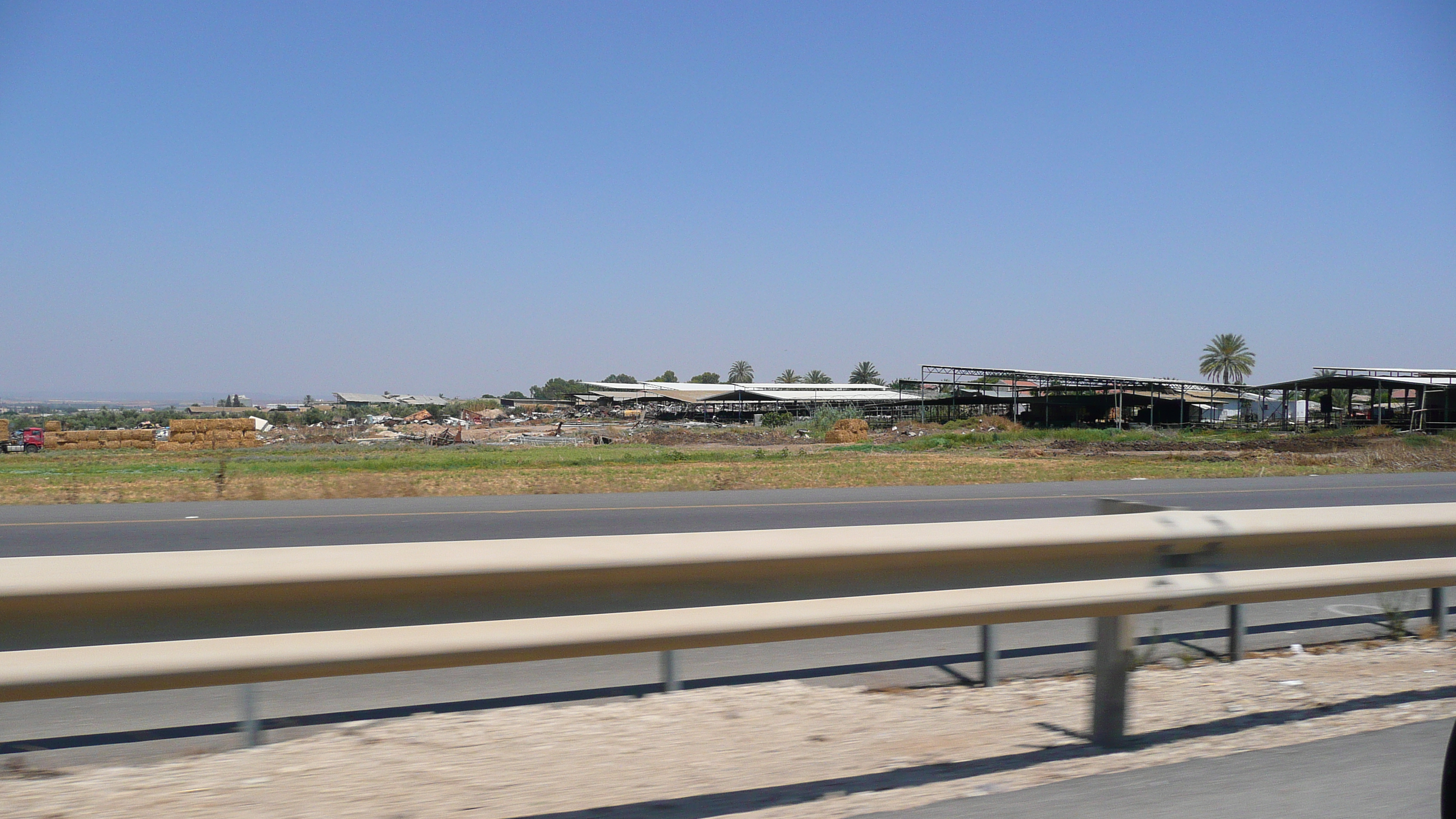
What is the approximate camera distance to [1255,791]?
371 cm

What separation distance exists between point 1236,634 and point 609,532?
304 inches

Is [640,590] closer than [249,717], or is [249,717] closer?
[640,590]

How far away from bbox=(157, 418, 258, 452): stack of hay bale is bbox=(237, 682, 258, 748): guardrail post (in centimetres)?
4149

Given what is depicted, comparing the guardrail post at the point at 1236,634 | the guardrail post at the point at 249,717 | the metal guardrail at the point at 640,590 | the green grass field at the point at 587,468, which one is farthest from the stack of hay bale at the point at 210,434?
the metal guardrail at the point at 640,590

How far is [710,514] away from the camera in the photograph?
14.7 m

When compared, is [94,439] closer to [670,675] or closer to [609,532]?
[609,532]

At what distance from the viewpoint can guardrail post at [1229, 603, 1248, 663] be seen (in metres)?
5.85

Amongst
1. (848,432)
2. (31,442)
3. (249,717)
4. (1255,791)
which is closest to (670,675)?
(249,717)

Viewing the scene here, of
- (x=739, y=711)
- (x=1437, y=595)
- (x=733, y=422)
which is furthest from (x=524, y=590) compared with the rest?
(x=733, y=422)

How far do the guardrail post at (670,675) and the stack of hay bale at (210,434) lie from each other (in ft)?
136

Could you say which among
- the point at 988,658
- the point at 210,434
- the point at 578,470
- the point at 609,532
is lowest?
the point at 578,470

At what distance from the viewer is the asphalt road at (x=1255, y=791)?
3510mm

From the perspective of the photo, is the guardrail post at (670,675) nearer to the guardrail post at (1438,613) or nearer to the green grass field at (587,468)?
the guardrail post at (1438,613)

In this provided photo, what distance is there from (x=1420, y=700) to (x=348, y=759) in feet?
15.6
